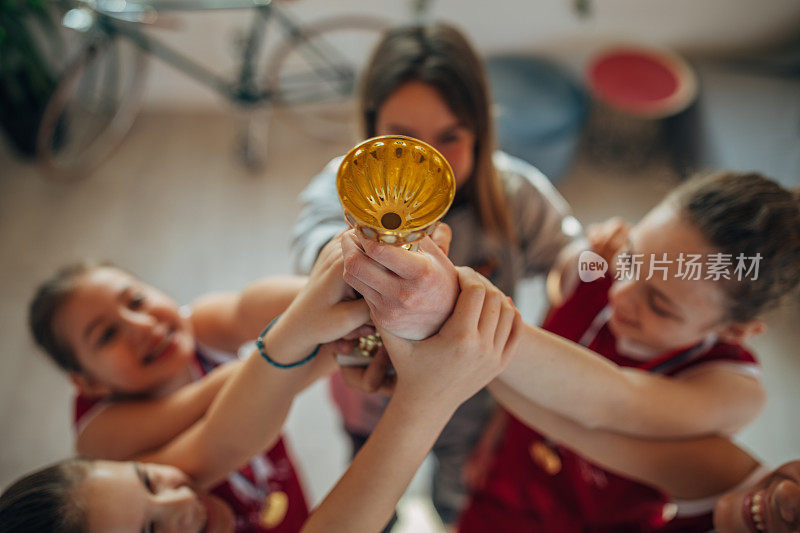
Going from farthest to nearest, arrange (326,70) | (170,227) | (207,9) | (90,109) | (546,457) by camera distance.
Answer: (90,109)
(207,9)
(170,227)
(326,70)
(546,457)

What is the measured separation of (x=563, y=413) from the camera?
440 mm

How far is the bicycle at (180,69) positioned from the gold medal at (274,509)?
48 centimetres

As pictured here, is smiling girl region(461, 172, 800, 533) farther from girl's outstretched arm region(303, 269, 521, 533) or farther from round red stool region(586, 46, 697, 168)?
round red stool region(586, 46, 697, 168)

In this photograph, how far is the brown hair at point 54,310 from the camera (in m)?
0.59

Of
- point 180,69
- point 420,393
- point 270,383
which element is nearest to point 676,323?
point 420,393

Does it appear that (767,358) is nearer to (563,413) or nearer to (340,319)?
(563,413)

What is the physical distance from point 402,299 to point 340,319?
0.07 m

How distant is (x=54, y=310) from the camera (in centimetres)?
59

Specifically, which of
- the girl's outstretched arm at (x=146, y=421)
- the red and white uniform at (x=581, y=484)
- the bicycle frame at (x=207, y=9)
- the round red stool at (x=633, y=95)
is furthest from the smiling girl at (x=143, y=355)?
the round red stool at (x=633, y=95)

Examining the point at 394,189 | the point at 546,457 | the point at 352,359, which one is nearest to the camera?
the point at 394,189

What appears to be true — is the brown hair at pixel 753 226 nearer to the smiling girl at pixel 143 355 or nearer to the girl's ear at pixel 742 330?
the girl's ear at pixel 742 330

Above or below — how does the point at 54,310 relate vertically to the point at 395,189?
below

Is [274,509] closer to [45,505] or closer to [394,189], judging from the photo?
[45,505]

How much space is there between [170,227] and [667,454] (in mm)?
953
